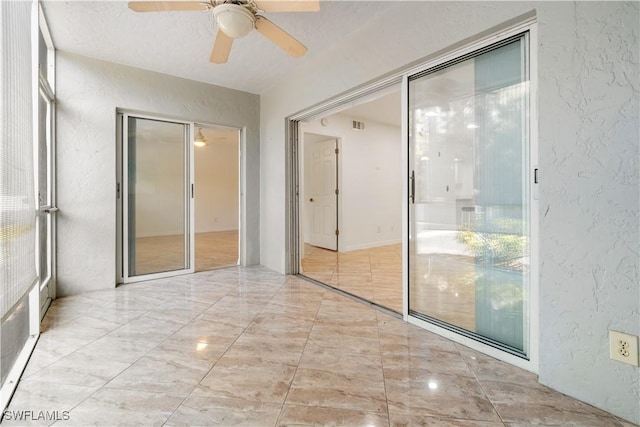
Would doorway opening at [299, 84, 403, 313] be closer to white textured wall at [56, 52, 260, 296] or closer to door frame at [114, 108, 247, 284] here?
door frame at [114, 108, 247, 284]

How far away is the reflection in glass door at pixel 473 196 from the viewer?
182cm

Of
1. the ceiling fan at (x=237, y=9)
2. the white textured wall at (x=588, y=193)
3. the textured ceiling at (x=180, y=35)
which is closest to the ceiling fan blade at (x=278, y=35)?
the ceiling fan at (x=237, y=9)

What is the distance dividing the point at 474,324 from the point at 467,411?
0.78m

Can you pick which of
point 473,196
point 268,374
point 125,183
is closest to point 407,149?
point 473,196

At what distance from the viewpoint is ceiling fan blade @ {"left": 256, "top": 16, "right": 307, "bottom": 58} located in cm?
197

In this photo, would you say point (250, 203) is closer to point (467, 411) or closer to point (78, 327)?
point (78, 327)

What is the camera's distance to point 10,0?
1.51 m

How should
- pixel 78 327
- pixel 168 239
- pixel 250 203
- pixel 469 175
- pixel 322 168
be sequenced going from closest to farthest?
pixel 469 175, pixel 78 327, pixel 168 239, pixel 250 203, pixel 322 168

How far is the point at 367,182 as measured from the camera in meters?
5.98

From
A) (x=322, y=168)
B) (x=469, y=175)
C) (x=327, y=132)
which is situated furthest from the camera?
(x=322, y=168)

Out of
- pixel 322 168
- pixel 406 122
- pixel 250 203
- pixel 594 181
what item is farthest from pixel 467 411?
pixel 322 168

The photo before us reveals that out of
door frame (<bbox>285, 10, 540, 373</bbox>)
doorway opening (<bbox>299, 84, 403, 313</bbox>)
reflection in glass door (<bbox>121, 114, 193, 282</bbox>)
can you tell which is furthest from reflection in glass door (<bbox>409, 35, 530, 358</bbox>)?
reflection in glass door (<bbox>121, 114, 193, 282</bbox>)

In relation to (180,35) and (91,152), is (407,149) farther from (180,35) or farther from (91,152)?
(91,152)

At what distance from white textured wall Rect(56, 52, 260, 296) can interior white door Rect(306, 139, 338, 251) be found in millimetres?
2903
